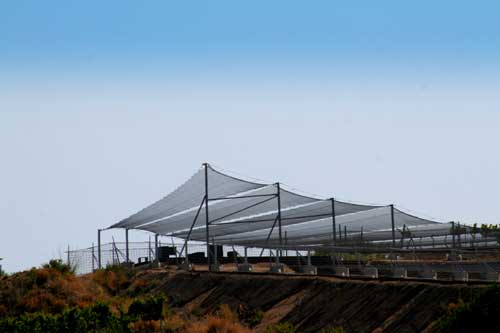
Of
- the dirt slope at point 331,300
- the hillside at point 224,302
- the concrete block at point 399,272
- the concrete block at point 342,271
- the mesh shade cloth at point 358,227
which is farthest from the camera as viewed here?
the mesh shade cloth at point 358,227

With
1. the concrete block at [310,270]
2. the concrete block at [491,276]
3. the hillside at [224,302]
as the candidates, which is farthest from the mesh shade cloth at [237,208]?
the concrete block at [491,276]

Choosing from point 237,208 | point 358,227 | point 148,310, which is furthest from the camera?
point 358,227

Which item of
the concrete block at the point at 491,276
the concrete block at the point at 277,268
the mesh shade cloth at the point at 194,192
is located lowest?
the concrete block at the point at 491,276

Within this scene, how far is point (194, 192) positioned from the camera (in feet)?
142

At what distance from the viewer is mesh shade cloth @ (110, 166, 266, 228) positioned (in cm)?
4142

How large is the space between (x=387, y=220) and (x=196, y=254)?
1129 centimetres

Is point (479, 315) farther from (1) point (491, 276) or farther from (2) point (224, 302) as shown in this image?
(2) point (224, 302)

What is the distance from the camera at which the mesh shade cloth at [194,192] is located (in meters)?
41.4

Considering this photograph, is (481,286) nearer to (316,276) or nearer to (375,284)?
(375,284)

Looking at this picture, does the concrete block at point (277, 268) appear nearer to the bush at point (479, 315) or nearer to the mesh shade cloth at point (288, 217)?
the mesh shade cloth at point (288, 217)

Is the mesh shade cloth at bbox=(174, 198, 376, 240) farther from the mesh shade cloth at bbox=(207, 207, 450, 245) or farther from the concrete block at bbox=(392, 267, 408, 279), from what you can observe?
the concrete block at bbox=(392, 267, 408, 279)

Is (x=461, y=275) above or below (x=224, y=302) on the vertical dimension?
above

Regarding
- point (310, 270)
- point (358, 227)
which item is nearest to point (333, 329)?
point (310, 270)

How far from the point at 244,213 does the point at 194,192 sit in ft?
10.4
